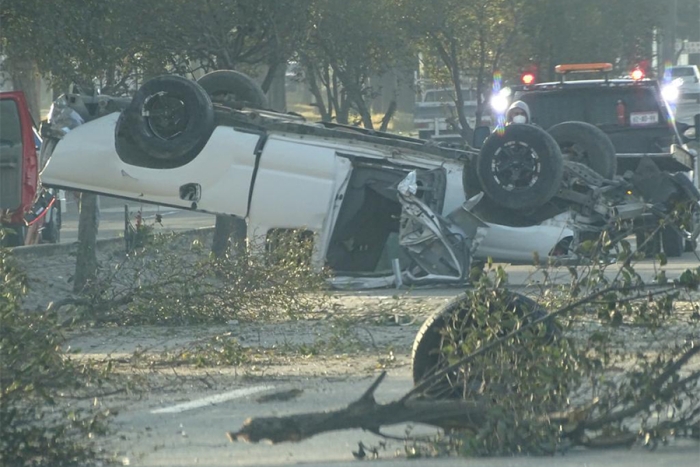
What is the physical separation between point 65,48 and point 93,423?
7293mm

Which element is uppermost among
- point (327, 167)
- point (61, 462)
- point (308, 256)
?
point (327, 167)

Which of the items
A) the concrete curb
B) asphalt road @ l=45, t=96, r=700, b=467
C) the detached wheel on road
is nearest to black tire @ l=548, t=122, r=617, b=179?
the detached wheel on road

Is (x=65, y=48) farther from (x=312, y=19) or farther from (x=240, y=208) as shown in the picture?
(x=312, y=19)

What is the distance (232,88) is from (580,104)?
4111 millimetres

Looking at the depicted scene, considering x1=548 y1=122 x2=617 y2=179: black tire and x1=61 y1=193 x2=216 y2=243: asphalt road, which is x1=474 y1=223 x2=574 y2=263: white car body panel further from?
x1=61 y1=193 x2=216 y2=243: asphalt road

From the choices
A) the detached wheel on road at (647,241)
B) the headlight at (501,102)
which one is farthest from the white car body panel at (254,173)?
the headlight at (501,102)

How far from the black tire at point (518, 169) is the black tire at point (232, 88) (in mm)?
2618

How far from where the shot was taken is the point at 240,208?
12523 mm

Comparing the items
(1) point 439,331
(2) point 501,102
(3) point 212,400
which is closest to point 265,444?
(1) point 439,331

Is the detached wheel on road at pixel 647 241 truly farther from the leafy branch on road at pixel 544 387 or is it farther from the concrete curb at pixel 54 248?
the concrete curb at pixel 54 248

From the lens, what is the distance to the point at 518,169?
12.8 metres

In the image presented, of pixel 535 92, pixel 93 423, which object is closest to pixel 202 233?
pixel 535 92

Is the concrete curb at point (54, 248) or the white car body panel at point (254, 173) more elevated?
the white car body panel at point (254, 173)

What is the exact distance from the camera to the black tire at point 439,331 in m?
6.47
